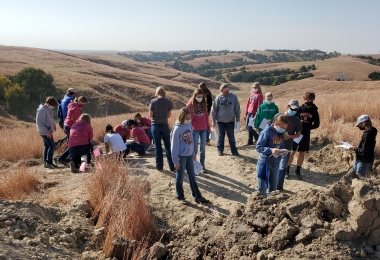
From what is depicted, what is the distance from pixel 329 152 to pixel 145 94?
36.4 metres

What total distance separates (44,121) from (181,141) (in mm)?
3765

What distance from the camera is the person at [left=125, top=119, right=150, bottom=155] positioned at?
7.96 metres

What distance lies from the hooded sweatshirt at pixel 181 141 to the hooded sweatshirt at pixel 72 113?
3.44m

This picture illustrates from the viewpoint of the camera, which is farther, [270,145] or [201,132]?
[201,132]

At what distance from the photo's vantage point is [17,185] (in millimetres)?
5367

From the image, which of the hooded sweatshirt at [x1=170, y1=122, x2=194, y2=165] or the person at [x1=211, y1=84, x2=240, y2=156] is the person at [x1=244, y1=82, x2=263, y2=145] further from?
the hooded sweatshirt at [x1=170, y1=122, x2=194, y2=165]

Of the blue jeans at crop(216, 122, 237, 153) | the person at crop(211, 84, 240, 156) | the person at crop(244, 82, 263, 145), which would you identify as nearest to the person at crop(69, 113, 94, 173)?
the person at crop(211, 84, 240, 156)

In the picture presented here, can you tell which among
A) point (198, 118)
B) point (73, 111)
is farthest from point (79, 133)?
point (198, 118)

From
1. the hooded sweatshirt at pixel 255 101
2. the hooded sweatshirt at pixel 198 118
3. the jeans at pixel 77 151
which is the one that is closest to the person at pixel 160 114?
the hooded sweatshirt at pixel 198 118

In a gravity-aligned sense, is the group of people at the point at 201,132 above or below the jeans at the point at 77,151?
above

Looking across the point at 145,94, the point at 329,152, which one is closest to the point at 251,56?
the point at 145,94

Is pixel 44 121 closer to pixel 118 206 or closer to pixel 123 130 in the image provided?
pixel 123 130

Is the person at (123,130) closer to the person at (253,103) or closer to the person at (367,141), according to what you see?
the person at (253,103)

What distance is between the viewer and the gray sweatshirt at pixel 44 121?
699 centimetres
